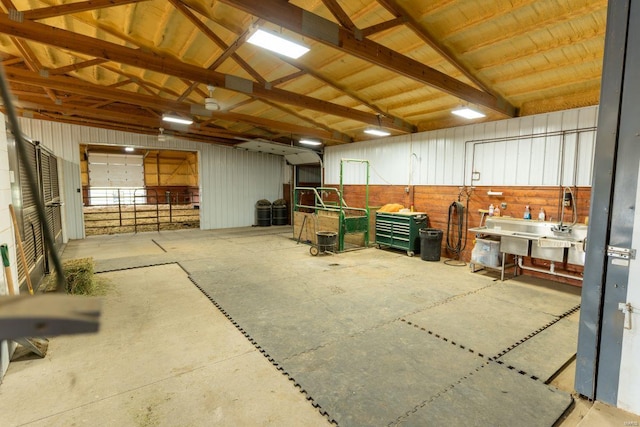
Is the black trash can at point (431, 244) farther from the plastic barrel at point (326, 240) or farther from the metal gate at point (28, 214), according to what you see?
the metal gate at point (28, 214)

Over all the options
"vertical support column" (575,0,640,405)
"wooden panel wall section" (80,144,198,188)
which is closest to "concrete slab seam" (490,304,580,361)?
"vertical support column" (575,0,640,405)

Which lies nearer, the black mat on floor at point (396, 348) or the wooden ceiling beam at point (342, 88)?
the black mat on floor at point (396, 348)

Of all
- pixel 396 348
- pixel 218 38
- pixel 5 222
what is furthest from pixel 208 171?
pixel 396 348

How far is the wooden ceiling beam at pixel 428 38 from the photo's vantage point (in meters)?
3.39

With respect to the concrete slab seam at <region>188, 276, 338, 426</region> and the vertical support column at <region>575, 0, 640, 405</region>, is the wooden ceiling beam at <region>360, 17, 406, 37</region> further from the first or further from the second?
the concrete slab seam at <region>188, 276, 338, 426</region>

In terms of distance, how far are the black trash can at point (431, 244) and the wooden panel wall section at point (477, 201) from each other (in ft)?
1.62

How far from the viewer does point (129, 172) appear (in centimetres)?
1471

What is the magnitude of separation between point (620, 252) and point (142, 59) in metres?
5.15

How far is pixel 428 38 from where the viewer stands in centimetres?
381

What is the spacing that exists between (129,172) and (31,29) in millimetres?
12744

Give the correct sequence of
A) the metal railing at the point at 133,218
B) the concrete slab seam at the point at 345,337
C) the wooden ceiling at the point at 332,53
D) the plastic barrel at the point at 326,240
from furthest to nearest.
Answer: the metal railing at the point at 133,218, the plastic barrel at the point at 326,240, the wooden ceiling at the point at 332,53, the concrete slab seam at the point at 345,337

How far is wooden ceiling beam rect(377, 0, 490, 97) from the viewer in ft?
11.1

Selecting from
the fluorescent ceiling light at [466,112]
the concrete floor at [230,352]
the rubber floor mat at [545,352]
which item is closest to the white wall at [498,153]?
the fluorescent ceiling light at [466,112]

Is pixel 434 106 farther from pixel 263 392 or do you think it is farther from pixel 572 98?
pixel 263 392
